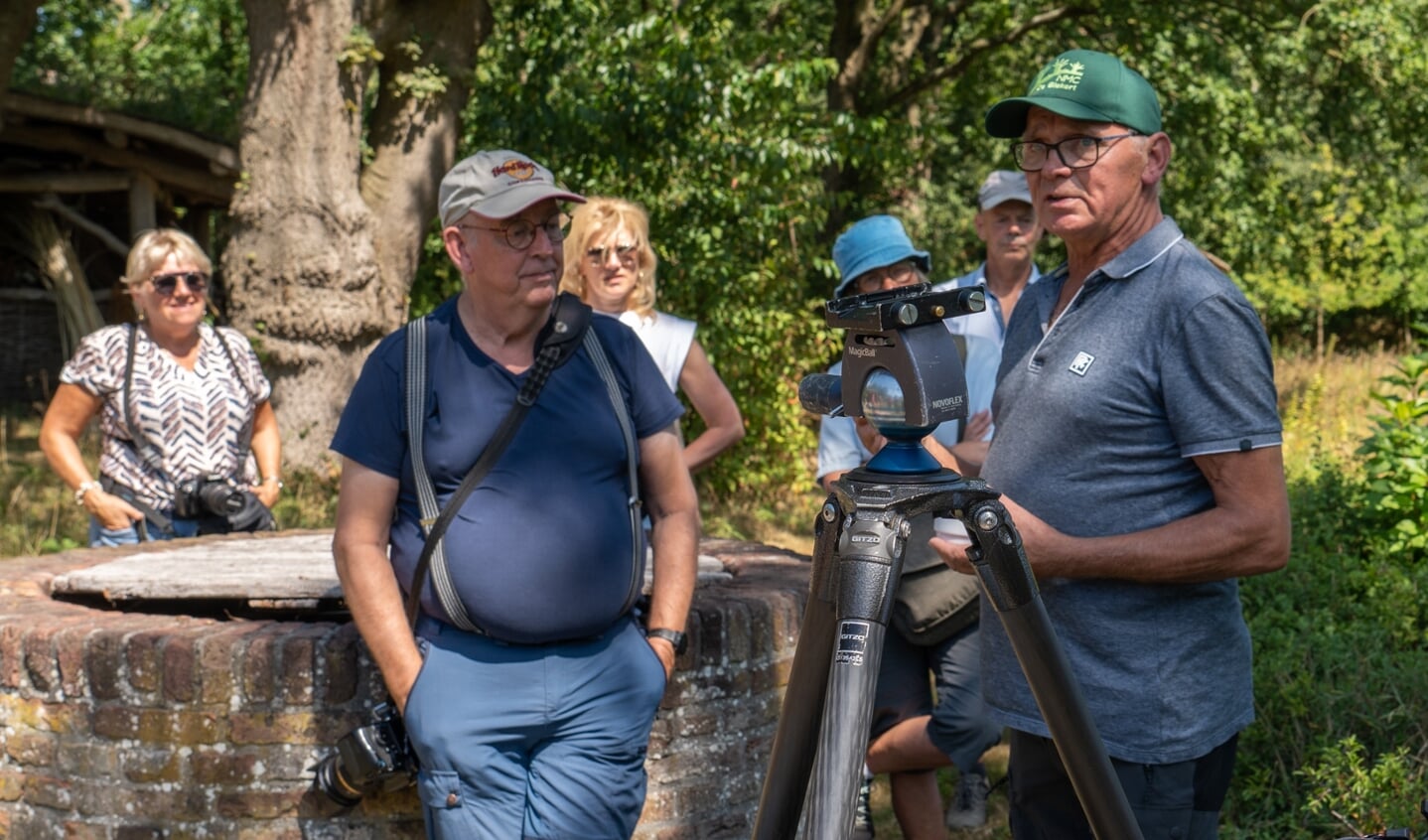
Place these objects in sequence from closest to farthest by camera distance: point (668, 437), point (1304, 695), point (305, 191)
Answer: point (668, 437)
point (1304, 695)
point (305, 191)

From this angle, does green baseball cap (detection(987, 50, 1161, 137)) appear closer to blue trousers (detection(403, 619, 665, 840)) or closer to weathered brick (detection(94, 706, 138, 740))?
blue trousers (detection(403, 619, 665, 840))

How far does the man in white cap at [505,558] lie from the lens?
284 centimetres

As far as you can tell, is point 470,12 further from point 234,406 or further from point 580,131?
point 234,406

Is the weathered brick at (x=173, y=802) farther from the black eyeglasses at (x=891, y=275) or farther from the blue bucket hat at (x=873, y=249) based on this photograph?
the black eyeglasses at (x=891, y=275)

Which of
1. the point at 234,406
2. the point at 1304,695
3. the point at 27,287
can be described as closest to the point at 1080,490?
the point at 1304,695

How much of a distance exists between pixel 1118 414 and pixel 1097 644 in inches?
15.7

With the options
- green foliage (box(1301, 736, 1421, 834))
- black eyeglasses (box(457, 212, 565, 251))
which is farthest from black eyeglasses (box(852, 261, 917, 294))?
green foliage (box(1301, 736, 1421, 834))

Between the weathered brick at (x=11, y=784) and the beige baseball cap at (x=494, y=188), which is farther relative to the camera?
the weathered brick at (x=11, y=784)

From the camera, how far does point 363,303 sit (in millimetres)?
9359

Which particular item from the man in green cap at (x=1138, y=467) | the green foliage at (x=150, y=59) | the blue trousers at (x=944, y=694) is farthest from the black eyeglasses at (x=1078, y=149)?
the green foliage at (x=150, y=59)

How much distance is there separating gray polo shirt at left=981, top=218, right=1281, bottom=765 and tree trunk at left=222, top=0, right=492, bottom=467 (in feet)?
24.3

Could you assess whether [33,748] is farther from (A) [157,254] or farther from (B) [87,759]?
(A) [157,254]

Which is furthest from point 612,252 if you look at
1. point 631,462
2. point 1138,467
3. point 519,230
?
point 1138,467

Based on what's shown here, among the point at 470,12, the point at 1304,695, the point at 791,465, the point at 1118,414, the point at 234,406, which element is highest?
the point at 470,12
